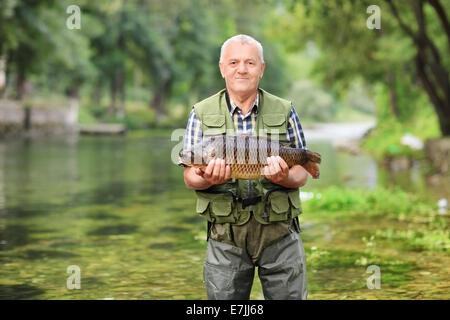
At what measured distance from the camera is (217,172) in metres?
4.16

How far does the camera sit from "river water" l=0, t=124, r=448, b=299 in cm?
757

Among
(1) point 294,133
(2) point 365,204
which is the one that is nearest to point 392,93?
(2) point 365,204

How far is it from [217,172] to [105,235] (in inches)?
280

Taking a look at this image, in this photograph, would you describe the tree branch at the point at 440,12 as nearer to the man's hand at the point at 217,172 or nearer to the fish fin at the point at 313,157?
the fish fin at the point at 313,157

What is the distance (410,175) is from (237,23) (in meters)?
78.9

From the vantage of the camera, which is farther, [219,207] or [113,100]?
[113,100]

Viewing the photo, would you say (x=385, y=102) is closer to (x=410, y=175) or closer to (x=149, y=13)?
(x=410, y=175)

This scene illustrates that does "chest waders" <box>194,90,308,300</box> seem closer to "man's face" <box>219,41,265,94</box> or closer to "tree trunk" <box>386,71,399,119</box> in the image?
"man's face" <box>219,41,265,94</box>

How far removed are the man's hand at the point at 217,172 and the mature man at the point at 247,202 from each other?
28cm

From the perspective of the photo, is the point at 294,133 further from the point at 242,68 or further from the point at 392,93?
the point at 392,93

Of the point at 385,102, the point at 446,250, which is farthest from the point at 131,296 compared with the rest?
the point at 385,102

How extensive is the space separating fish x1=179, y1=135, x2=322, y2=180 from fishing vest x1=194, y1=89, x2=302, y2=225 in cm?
22
